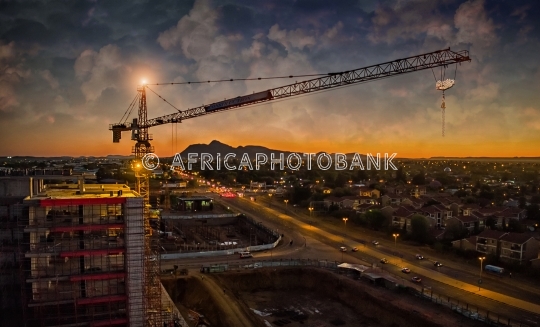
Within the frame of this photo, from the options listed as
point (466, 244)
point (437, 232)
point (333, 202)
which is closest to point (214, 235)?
point (333, 202)

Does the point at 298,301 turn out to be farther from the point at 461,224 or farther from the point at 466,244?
the point at 461,224

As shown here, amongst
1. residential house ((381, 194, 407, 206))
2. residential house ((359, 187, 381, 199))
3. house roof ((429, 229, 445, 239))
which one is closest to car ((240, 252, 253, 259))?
house roof ((429, 229, 445, 239))

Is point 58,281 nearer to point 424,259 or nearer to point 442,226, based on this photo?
point 424,259

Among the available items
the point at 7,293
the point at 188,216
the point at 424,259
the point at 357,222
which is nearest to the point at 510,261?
the point at 424,259

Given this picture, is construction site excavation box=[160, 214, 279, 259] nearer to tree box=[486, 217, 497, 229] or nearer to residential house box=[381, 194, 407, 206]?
residential house box=[381, 194, 407, 206]

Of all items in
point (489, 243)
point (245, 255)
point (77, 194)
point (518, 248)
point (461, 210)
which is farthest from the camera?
point (461, 210)

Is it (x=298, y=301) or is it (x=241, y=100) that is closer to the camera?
(x=298, y=301)
